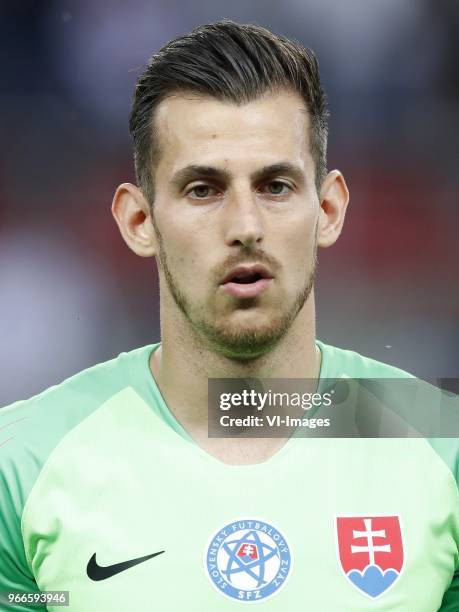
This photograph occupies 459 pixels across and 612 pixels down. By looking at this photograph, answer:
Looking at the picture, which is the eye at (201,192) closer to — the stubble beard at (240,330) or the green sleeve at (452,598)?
the stubble beard at (240,330)

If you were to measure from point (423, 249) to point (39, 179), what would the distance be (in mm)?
1829

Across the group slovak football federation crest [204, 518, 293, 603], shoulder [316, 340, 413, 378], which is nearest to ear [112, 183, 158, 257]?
shoulder [316, 340, 413, 378]

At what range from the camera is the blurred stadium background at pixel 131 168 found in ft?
13.3

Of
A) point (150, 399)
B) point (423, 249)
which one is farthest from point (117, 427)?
point (423, 249)

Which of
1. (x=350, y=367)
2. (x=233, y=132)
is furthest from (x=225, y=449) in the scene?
(x=233, y=132)

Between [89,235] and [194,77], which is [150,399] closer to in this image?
[194,77]

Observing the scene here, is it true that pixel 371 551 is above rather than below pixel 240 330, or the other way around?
below

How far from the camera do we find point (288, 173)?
2.39 metres

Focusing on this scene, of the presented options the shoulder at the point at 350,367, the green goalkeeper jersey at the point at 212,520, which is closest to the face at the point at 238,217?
the shoulder at the point at 350,367

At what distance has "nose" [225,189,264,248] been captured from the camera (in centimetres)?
224

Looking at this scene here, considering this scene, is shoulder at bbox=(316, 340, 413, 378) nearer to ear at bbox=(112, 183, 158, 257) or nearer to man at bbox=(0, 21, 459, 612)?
man at bbox=(0, 21, 459, 612)

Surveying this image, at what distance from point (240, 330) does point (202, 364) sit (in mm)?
197

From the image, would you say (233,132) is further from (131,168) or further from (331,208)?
(131,168)

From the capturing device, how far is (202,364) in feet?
8.15
